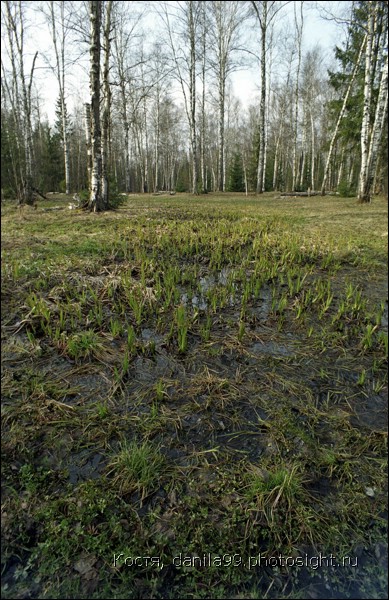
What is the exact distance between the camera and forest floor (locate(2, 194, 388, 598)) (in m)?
1.22

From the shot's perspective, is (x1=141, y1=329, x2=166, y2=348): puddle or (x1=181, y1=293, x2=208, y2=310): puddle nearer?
(x1=141, y1=329, x2=166, y2=348): puddle

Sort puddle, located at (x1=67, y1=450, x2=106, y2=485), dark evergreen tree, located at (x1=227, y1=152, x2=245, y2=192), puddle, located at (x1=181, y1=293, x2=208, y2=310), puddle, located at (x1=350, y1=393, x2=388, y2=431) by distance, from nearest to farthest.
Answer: puddle, located at (x1=67, y1=450, x2=106, y2=485) < puddle, located at (x1=350, y1=393, x2=388, y2=431) < puddle, located at (x1=181, y1=293, x2=208, y2=310) < dark evergreen tree, located at (x1=227, y1=152, x2=245, y2=192)

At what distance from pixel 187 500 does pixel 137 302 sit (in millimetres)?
2053

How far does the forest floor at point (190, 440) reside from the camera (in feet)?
4.01

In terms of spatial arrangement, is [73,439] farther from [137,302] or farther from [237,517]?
[137,302]

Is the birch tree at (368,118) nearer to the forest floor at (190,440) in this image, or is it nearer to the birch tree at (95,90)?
the birch tree at (95,90)

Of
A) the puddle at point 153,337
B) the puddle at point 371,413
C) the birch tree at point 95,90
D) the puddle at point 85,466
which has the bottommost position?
the puddle at point 85,466

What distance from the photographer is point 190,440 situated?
5.92 feet

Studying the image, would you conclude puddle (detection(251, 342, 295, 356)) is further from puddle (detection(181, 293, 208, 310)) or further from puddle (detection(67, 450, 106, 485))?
puddle (detection(67, 450, 106, 485))

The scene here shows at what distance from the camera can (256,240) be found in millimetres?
5551

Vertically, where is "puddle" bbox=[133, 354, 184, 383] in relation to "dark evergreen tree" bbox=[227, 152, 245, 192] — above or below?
below

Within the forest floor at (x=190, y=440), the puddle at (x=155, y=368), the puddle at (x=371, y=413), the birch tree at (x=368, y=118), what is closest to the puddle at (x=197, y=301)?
the forest floor at (x=190, y=440)

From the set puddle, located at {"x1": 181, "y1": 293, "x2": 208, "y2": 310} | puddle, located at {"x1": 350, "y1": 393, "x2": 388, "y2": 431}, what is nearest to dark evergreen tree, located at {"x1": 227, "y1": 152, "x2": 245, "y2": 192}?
puddle, located at {"x1": 181, "y1": 293, "x2": 208, "y2": 310}

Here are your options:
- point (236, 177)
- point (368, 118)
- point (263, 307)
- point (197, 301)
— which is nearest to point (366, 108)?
point (368, 118)
